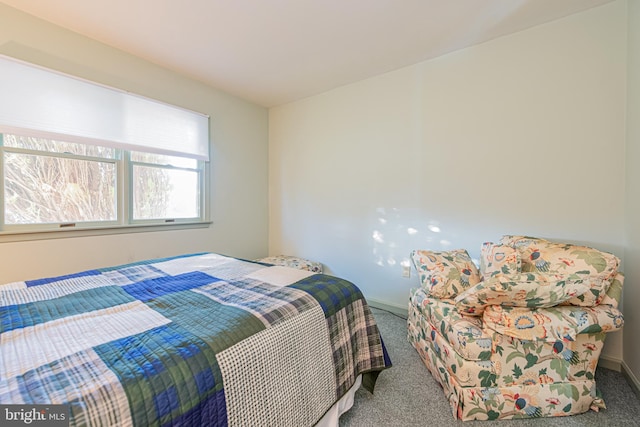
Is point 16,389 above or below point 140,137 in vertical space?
below

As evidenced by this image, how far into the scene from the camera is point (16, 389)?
2.14ft

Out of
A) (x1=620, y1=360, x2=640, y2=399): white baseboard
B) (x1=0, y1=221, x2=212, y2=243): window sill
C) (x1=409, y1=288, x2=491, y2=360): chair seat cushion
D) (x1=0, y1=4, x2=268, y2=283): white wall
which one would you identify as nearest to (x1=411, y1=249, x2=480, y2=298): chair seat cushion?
(x1=409, y1=288, x2=491, y2=360): chair seat cushion

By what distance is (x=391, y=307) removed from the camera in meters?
2.77

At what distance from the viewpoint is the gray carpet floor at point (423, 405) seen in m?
1.39

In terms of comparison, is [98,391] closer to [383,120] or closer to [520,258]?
[520,258]

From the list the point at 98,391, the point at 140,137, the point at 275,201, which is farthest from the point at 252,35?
the point at 98,391

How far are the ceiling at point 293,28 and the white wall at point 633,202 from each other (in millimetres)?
398

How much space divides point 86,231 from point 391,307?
296 centimetres

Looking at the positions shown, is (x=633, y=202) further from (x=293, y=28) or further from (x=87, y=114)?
(x=87, y=114)

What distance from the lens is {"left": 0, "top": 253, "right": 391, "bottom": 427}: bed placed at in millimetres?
695

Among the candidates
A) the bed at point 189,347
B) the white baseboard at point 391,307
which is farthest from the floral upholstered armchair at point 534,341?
the white baseboard at point 391,307

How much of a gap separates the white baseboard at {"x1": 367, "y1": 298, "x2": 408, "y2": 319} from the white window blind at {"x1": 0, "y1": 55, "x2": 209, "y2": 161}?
260cm

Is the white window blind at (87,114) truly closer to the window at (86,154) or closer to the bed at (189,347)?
the window at (86,154)

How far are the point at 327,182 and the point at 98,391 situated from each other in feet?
9.23
